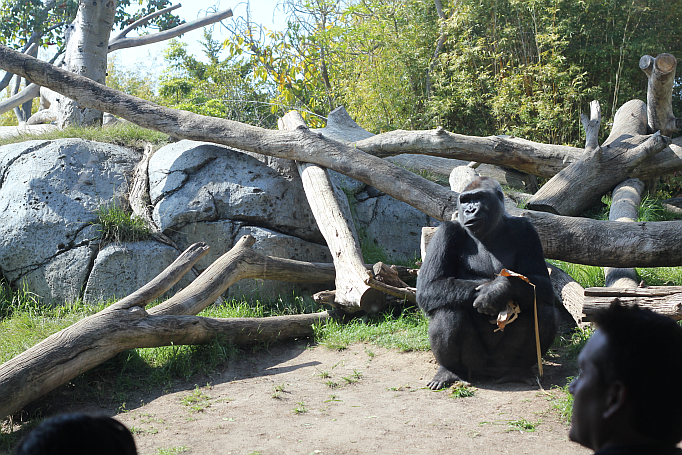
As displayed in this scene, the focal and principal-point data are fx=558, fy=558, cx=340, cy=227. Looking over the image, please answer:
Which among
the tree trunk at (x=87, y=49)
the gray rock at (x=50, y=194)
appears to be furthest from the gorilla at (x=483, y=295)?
the tree trunk at (x=87, y=49)

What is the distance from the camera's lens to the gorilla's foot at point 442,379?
13.0 feet

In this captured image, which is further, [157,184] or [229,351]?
[157,184]

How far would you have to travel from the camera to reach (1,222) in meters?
5.95

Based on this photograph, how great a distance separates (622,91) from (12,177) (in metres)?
9.33

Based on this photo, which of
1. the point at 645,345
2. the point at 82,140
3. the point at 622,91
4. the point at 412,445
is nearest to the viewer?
the point at 645,345

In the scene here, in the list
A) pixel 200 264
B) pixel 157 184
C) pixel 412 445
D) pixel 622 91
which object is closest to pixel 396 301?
pixel 200 264

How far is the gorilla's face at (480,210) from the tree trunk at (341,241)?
1.14 meters

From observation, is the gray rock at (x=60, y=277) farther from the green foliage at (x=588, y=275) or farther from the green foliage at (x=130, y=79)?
the green foliage at (x=130, y=79)

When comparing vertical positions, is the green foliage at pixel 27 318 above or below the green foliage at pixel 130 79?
below

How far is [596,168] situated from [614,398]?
6.00 metres

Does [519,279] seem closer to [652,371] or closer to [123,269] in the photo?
[652,371]

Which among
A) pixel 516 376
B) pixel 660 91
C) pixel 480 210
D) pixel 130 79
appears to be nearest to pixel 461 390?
pixel 516 376

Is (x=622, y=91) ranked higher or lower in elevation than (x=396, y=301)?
higher

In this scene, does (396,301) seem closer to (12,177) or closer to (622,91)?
(12,177)
